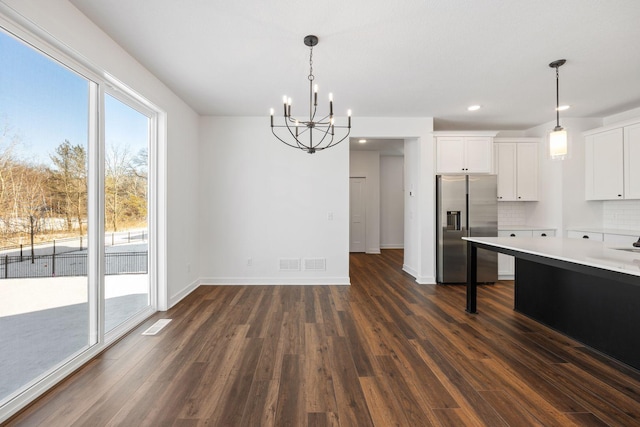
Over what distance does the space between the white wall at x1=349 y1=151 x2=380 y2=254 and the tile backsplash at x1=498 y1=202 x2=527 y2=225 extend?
317cm

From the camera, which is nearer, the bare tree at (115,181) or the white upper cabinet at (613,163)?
the bare tree at (115,181)

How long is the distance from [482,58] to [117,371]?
4224mm

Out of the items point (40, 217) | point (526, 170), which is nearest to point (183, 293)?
point (40, 217)

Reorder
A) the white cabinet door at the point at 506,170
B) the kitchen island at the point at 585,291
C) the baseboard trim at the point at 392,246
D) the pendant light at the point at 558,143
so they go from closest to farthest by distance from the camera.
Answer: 1. the kitchen island at the point at 585,291
2. the pendant light at the point at 558,143
3. the white cabinet door at the point at 506,170
4. the baseboard trim at the point at 392,246

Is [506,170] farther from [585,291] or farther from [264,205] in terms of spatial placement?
[264,205]

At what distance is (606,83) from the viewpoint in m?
3.24

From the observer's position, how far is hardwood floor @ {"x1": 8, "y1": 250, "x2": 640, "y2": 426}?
5.38 feet

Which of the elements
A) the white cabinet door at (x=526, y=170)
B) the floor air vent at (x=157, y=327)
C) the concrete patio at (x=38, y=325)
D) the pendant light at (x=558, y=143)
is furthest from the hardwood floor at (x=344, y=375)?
the white cabinet door at (x=526, y=170)

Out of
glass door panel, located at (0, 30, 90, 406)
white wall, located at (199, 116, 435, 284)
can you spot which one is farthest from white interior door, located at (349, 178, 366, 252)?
glass door panel, located at (0, 30, 90, 406)

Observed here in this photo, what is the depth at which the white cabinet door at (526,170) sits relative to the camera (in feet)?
15.7

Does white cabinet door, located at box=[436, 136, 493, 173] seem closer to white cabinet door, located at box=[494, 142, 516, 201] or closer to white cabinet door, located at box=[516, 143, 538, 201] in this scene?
white cabinet door, located at box=[494, 142, 516, 201]

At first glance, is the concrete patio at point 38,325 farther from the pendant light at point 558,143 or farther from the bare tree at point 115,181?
the pendant light at point 558,143

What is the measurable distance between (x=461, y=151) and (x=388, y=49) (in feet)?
8.76

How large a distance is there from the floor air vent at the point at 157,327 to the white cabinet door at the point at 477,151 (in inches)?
190
